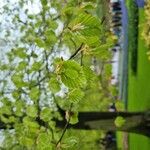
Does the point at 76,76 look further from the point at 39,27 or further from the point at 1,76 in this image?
the point at 1,76

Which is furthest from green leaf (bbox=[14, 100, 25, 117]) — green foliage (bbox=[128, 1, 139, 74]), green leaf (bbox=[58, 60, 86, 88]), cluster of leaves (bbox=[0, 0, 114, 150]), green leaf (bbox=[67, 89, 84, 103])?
green foliage (bbox=[128, 1, 139, 74])

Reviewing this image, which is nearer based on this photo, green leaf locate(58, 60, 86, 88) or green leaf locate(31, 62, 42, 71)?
green leaf locate(58, 60, 86, 88)

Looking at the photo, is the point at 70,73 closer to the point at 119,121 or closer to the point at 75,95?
the point at 75,95

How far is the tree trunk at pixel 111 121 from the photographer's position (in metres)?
9.70

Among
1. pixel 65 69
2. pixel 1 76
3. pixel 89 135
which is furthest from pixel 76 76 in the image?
pixel 89 135

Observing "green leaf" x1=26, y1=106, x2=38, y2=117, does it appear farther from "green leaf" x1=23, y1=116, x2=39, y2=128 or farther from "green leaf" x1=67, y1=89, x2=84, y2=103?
"green leaf" x1=67, y1=89, x2=84, y2=103

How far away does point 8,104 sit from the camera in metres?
9.28

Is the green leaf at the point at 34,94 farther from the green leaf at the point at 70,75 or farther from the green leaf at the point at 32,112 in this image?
the green leaf at the point at 70,75

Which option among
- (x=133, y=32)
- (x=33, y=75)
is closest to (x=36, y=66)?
(x=33, y=75)

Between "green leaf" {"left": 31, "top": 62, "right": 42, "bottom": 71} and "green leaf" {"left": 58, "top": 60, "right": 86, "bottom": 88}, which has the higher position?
"green leaf" {"left": 58, "top": 60, "right": 86, "bottom": 88}

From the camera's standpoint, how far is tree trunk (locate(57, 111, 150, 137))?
9.70 metres

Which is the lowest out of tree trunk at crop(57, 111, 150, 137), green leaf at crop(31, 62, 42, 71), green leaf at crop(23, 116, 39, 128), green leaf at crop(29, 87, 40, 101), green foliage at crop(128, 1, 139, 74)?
tree trunk at crop(57, 111, 150, 137)

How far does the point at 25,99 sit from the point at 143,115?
2737 mm

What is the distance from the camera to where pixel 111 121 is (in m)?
9.99
